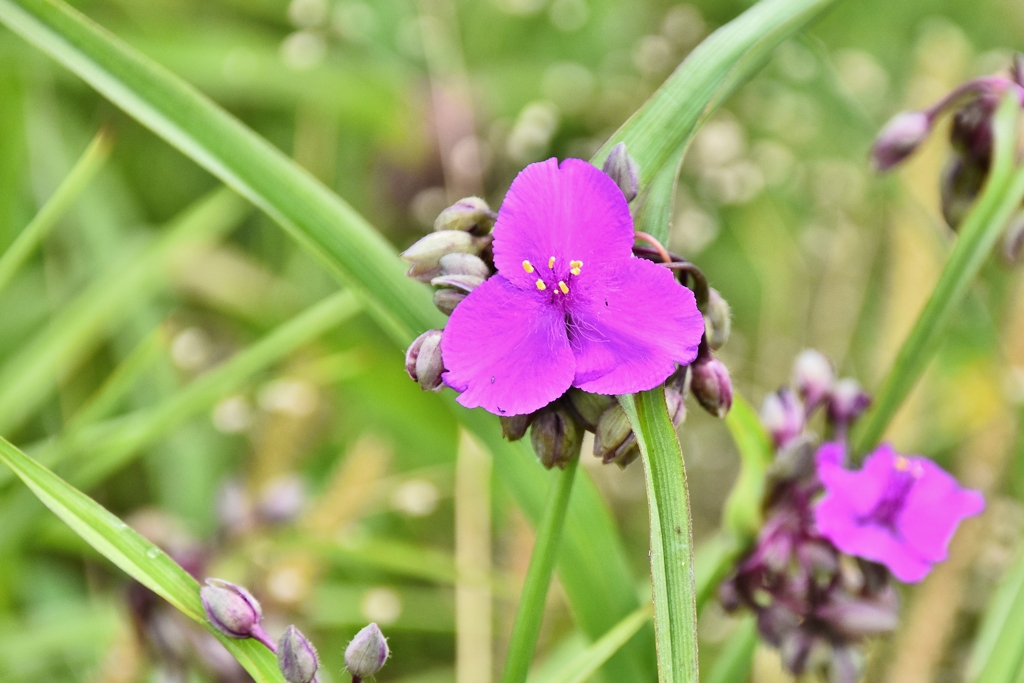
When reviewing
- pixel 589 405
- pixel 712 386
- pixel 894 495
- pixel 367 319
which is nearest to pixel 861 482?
pixel 894 495

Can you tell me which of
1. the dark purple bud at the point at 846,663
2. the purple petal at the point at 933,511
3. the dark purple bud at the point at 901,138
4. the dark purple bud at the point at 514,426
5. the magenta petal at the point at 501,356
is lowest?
the dark purple bud at the point at 846,663

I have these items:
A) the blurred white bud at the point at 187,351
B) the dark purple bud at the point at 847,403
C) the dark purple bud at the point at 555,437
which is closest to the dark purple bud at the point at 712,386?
the dark purple bud at the point at 555,437

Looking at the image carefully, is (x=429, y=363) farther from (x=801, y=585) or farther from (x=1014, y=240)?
(x=1014, y=240)

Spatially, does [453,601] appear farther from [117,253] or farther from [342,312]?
[117,253]

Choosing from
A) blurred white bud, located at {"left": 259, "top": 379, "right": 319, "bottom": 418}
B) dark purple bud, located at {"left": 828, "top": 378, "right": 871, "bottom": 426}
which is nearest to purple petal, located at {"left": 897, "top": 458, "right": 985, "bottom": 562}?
dark purple bud, located at {"left": 828, "top": 378, "right": 871, "bottom": 426}

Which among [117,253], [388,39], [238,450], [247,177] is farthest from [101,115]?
[247,177]

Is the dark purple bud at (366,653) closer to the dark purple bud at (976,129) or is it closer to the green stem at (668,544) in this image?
the green stem at (668,544)
